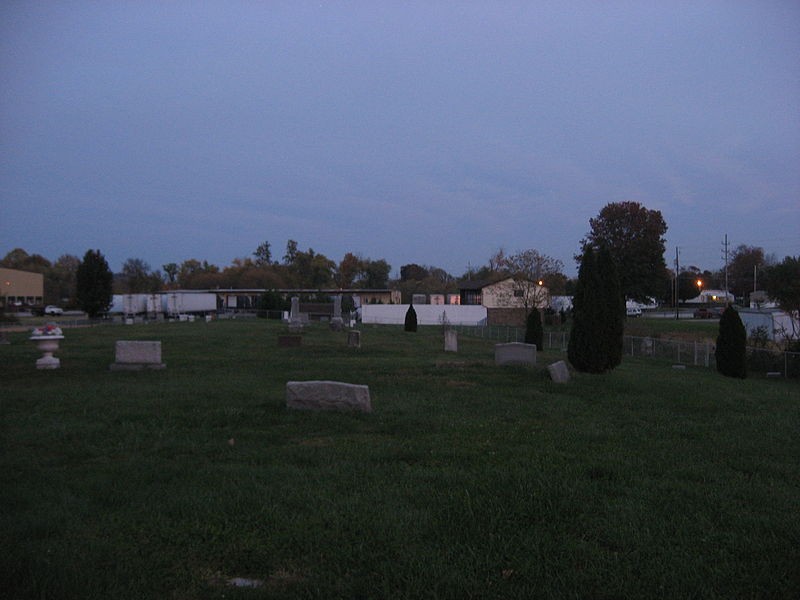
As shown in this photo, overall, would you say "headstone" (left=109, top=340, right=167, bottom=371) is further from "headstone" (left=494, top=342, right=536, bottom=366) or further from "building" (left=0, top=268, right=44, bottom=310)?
"building" (left=0, top=268, right=44, bottom=310)

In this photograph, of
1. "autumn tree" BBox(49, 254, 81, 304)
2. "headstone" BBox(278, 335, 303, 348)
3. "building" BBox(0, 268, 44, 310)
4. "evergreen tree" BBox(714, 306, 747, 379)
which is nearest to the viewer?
Answer: "evergreen tree" BBox(714, 306, 747, 379)

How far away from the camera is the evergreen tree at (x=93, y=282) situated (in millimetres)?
51688

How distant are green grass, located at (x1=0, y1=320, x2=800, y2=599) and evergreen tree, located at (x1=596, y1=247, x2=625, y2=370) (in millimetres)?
4057

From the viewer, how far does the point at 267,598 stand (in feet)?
12.0

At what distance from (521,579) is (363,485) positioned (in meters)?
2.07

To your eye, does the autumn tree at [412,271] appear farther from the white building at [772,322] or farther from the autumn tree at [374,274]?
the white building at [772,322]

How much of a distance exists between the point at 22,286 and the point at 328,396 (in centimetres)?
9043

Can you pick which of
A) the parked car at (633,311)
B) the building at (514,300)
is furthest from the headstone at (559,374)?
the parked car at (633,311)

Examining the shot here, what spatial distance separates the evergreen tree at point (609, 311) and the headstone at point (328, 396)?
7459mm

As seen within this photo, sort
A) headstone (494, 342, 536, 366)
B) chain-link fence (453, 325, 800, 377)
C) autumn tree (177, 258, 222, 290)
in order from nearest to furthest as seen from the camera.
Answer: headstone (494, 342, 536, 366), chain-link fence (453, 325, 800, 377), autumn tree (177, 258, 222, 290)

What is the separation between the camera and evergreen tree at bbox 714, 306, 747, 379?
66.3 feet

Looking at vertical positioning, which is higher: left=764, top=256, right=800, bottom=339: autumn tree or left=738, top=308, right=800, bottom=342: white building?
left=764, top=256, right=800, bottom=339: autumn tree

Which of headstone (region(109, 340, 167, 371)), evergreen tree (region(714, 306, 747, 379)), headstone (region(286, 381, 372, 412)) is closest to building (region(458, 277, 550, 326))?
evergreen tree (region(714, 306, 747, 379))

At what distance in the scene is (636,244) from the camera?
58.7 metres
